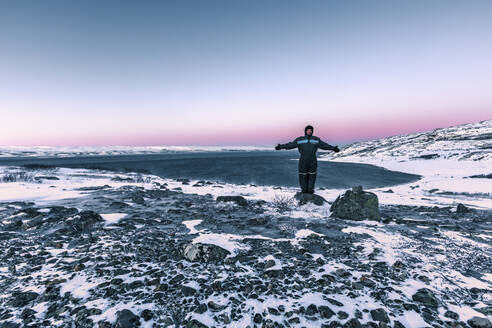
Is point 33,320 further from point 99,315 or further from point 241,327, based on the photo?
point 241,327

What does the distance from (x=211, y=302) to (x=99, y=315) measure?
1499mm

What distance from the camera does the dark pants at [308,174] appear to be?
33.1 feet

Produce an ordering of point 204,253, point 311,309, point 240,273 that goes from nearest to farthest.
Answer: point 311,309
point 240,273
point 204,253

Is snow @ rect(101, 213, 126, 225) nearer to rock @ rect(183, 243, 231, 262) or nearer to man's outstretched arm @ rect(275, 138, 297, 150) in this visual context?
rock @ rect(183, 243, 231, 262)

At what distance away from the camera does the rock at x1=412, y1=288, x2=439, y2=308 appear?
126 inches

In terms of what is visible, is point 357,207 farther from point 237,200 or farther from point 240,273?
point 240,273

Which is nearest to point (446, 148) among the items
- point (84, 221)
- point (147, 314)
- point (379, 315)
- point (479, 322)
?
point (479, 322)

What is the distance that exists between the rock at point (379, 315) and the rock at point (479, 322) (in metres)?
1.00

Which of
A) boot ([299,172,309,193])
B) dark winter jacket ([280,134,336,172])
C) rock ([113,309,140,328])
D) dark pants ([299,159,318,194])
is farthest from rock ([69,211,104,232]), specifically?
boot ([299,172,309,193])

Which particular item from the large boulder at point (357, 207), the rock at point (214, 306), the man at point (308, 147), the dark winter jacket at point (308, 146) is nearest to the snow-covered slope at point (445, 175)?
the large boulder at point (357, 207)

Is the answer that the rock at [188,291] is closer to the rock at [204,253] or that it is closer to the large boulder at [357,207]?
the rock at [204,253]

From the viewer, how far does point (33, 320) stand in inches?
110

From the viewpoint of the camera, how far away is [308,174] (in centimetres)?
1034

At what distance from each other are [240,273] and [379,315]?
2.27 m
